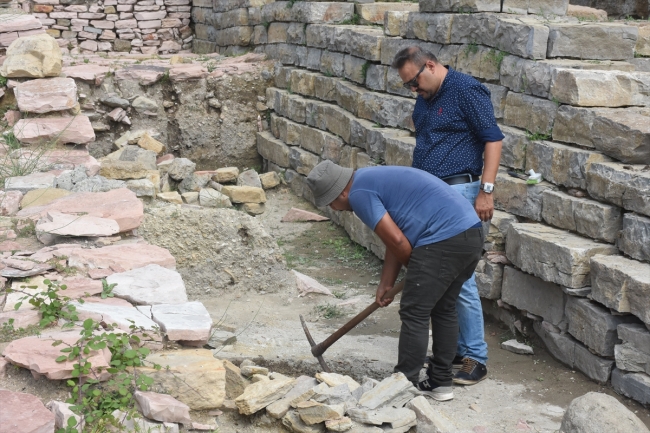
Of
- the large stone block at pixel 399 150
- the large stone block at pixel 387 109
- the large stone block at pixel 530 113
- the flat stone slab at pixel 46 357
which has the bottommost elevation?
the flat stone slab at pixel 46 357

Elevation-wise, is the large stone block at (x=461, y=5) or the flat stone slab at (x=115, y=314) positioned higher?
the large stone block at (x=461, y=5)

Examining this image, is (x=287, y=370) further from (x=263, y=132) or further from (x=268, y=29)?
(x=268, y=29)

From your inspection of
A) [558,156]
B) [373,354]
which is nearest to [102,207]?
[373,354]

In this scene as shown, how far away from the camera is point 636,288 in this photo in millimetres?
4383

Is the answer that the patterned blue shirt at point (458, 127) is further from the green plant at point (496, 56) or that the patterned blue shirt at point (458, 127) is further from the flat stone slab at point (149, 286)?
the flat stone slab at point (149, 286)

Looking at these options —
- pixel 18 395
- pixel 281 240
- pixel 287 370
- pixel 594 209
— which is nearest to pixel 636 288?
pixel 594 209

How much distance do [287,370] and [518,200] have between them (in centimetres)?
203

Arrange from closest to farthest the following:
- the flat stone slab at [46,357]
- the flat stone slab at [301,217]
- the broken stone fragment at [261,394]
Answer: the flat stone slab at [46,357], the broken stone fragment at [261,394], the flat stone slab at [301,217]

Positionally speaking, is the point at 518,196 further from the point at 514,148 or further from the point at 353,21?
the point at 353,21

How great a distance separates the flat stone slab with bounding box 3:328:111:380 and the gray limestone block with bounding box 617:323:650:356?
2.82 meters

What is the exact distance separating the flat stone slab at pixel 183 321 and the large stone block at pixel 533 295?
2179 millimetres

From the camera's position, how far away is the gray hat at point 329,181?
4.10m

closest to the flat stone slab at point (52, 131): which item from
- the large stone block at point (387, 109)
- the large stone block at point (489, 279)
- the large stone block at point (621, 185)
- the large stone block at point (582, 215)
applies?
the large stone block at point (387, 109)

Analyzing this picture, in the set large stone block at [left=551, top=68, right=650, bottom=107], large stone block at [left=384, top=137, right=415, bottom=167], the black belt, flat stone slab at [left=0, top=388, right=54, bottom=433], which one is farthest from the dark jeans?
large stone block at [left=384, top=137, right=415, bottom=167]
